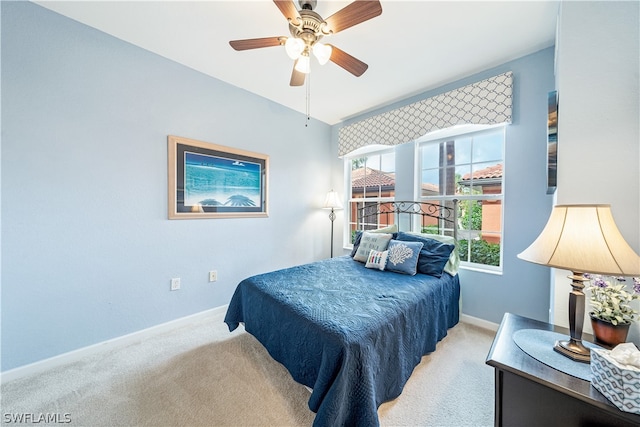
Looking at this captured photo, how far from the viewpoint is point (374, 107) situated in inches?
129

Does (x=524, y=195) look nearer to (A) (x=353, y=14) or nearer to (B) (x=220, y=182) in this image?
(A) (x=353, y=14)

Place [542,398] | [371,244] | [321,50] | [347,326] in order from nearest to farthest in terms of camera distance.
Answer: [542,398]
[347,326]
[321,50]
[371,244]

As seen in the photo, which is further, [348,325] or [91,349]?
[91,349]

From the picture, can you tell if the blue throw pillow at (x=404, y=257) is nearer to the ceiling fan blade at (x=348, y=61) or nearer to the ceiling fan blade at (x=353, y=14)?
the ceiling fan blade at (x=348, y=61)

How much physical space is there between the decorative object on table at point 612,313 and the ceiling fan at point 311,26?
1791 millimetres

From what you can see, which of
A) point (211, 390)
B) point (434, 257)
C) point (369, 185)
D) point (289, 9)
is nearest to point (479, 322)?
point (434, 257)

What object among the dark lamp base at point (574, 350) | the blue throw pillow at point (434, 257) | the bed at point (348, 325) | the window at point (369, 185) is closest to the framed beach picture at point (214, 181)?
the bed at point (348, 325)

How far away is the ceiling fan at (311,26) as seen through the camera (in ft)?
4.36

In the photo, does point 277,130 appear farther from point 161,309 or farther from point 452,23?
point 161,309

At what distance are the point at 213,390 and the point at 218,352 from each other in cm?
43

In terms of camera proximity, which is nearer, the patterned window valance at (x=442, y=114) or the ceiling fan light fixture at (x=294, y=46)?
the ceiling fan light fixture at (x=294, y=46)

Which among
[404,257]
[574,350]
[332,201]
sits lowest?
[574,350]

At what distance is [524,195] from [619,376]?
181 cm

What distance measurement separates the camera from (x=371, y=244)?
2652mm
